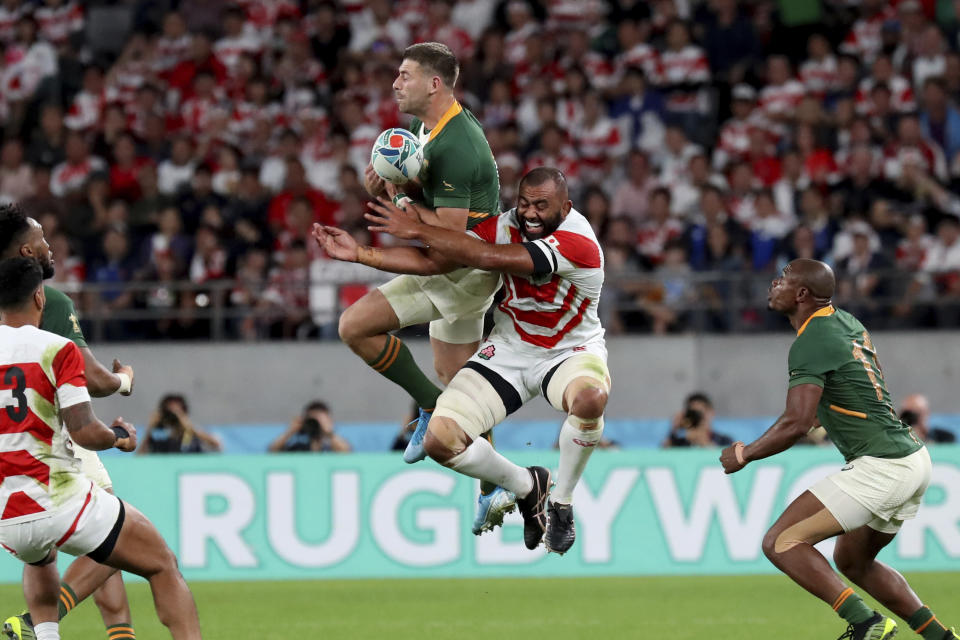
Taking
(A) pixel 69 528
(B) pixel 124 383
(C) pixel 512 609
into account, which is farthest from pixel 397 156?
(C) pixel 512 609

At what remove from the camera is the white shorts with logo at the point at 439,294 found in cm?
837

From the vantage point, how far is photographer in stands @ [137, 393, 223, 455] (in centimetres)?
1380

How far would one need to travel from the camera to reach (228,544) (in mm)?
13516

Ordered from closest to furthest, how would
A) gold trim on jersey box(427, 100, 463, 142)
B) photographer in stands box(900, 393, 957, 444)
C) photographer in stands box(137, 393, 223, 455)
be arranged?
gold trim on jersey box(427, 100, 463, 142) < photographer in stands box(900, 393, 957, 444) < photographer in stands box(137, 393, 223, 455)

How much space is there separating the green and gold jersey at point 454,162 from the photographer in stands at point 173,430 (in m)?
6.34

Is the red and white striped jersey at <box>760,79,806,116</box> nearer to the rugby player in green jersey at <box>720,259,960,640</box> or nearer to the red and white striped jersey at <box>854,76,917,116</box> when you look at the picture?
the red and white striped jersey at <box>854,76,917,116</box>

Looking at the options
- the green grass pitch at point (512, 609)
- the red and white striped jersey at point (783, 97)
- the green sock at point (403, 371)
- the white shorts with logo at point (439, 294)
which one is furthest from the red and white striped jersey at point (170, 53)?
the white shorts with logo at point (439, 294)

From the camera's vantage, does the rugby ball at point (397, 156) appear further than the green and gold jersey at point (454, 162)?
No

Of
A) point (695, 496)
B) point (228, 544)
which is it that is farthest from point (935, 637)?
point (228, 544)

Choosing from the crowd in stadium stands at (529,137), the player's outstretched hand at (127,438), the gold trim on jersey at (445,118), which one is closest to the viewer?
the player's outstretched hand at (127,438)

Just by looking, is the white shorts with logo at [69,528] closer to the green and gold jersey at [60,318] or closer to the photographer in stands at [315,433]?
the green and gold jersey at [60,318]

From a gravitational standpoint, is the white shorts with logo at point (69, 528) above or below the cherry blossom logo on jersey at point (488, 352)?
below

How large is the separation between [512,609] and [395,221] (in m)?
4.93

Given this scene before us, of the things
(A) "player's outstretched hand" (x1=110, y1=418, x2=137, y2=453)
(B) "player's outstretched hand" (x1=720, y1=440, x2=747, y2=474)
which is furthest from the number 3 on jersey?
(B) "player's outstretched hand" (x1=720, y1=440, x2=747, y2=474)
